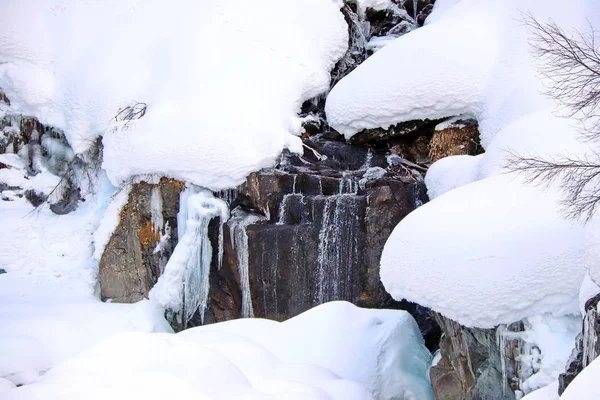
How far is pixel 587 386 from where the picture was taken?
7.24ft

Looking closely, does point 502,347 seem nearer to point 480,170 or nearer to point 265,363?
point 265,363

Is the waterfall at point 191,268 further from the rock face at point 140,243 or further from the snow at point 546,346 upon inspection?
the snow at point 546,346

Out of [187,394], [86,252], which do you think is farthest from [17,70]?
[187,394]

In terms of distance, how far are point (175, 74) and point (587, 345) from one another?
7.75 metres

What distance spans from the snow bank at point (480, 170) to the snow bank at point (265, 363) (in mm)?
891

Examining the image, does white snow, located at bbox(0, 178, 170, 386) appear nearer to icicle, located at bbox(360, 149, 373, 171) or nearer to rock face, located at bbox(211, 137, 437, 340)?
rock face, located at bbox(211, 137, 437, 340)

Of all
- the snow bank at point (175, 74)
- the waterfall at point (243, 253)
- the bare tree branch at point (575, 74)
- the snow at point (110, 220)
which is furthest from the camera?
the snow at point (110, 220)

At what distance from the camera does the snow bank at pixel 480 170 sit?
4.43 meters

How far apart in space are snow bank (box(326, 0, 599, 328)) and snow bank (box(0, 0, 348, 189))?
136cm

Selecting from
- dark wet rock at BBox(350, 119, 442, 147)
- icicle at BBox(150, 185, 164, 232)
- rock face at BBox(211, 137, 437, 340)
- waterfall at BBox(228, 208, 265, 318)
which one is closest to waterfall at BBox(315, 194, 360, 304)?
rock face at BBox(211, 137, 437, 340)

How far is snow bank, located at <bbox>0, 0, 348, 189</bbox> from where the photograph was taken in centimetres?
833

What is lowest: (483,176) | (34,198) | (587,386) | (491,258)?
(587,386)

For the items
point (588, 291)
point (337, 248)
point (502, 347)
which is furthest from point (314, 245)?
point (588, 291)

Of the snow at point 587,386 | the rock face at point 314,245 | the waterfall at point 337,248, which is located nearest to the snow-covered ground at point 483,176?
the rock face at point 314,245
